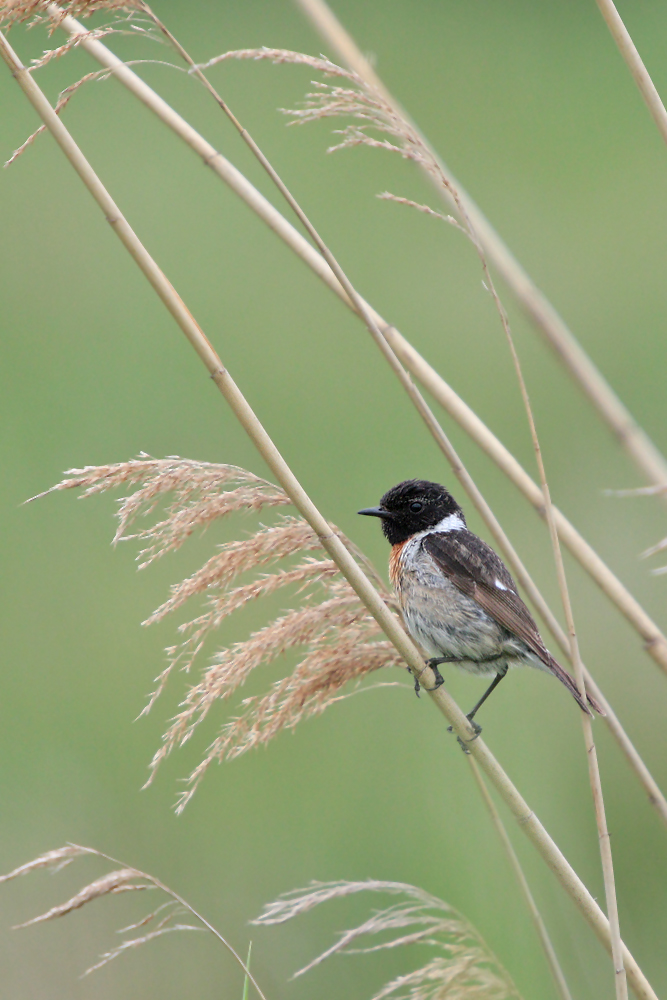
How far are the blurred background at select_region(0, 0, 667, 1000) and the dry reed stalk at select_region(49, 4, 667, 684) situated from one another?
98 cm

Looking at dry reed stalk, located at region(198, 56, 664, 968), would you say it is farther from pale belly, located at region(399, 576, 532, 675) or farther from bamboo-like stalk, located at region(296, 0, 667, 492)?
pale belly, located at region(399, 576, 532, 675)

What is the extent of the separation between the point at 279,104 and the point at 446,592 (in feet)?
22.1

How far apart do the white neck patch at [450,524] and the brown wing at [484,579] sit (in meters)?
0.07

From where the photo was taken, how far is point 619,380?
628 cm

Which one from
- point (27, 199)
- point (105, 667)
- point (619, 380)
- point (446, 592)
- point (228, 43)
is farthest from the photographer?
point (228, 43)

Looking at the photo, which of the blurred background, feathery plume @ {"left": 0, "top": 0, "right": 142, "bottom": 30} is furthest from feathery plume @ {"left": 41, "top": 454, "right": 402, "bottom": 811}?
the blurred background

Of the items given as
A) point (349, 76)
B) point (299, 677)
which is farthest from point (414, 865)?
point (349, 76)

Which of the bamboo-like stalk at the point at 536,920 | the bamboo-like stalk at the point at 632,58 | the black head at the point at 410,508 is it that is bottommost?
the bamboo-like stalk at the point at 536,920

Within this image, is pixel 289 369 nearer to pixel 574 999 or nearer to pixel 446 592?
pixel 446 592

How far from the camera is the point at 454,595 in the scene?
119 inches

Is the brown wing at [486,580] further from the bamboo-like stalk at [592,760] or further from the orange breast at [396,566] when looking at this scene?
the bamboo-like stalk at [592,760]

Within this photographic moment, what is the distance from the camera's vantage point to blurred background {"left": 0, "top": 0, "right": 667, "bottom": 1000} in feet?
11.5

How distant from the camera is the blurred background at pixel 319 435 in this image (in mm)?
3496

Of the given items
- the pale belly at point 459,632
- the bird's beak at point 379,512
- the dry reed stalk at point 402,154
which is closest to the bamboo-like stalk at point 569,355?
the dry reed stalk at point 402,154
